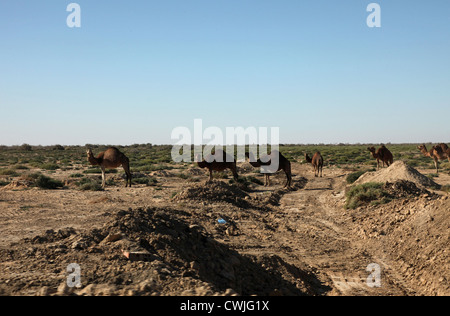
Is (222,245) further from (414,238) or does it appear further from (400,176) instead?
(400,176)

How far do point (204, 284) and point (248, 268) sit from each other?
191 cm

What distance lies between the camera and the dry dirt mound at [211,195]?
16703 mm

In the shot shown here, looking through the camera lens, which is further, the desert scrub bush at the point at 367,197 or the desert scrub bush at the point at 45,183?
the desert scrub bush at the point at 45,183

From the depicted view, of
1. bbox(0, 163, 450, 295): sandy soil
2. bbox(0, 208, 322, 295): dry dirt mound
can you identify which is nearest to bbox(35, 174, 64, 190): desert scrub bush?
bbox(0, 163, 450, 295): sandy soil

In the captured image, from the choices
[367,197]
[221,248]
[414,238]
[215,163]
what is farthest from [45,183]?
[414,238]

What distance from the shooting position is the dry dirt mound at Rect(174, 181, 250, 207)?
16703 millimetres

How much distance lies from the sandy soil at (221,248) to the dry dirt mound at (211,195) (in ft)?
0.31

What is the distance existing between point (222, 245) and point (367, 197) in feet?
30.6

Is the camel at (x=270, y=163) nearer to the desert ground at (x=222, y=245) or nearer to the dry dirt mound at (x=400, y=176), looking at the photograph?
the dry dirt mound at (x=400, y=176)

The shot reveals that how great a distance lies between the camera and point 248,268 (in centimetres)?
787

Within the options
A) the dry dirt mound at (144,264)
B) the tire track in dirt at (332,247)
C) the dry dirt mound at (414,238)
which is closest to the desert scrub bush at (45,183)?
the tire track in dirt at (332,247)

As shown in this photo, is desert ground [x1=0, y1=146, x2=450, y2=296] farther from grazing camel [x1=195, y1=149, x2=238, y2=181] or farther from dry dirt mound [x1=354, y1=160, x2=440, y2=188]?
grazing camel [x1=195, y1=149, x2=238, y2=181]
